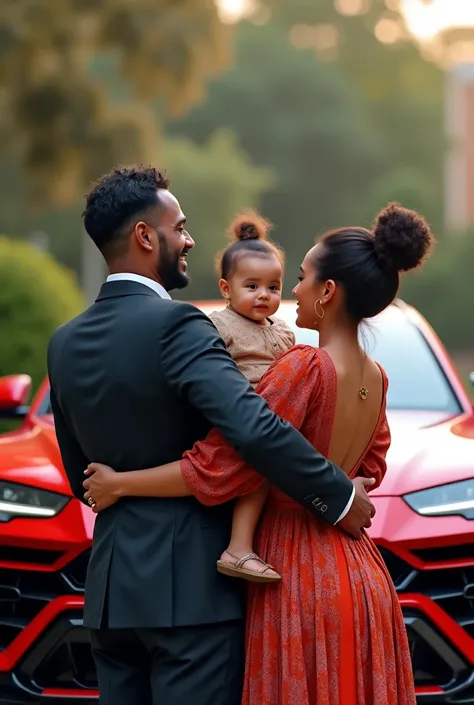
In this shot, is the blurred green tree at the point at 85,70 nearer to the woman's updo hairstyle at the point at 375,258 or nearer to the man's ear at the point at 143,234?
the man's ear at the point at 143,234

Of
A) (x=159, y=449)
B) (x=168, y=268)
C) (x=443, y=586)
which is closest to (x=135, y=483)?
(x=159, y=449)

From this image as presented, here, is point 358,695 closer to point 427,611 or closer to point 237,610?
point 237,610

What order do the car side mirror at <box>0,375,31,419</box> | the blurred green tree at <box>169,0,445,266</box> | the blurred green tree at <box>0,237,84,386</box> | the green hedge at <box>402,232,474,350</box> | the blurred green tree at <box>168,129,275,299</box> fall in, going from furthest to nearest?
the blurred green tree at <box>169,0,445,266</box>, the blurred green tree at <box>168,129,275,299</box>, the green hedge at <box>402,232,474,350</box>, the blurred green tree at <box>0,237,84,386</box>, the car side mirror at <box>0,375,31,419</box>

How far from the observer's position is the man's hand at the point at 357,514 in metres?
3.07

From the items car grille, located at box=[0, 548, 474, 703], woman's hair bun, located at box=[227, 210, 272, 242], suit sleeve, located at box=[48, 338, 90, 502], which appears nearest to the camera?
suit sleeve, located at box=[48, 338, 90, 502]

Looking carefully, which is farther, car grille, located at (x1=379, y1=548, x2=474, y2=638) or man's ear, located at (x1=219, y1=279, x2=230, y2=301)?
car grille, located at (x1=379, y1=548, x2=474, y2=638)

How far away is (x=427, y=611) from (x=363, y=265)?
154 cm

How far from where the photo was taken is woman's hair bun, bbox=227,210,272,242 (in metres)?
3.93

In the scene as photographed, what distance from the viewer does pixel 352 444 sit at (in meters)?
3.14

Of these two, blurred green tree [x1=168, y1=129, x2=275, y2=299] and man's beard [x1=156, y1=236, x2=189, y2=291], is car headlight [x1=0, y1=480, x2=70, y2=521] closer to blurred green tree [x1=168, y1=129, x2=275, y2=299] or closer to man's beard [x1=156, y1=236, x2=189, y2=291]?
man's beard [x1=156, y1=236, x2=189, y2=291]

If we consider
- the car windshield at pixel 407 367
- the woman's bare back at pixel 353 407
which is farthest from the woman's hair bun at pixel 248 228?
the car windshield at pixel 407 367

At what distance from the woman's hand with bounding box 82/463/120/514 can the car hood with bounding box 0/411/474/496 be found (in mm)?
1358

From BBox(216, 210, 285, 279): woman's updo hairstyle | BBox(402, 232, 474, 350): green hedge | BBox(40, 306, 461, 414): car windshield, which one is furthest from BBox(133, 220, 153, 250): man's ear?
BBox(402, 232, 474, 350): green hedge

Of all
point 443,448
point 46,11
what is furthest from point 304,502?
point 46,11
